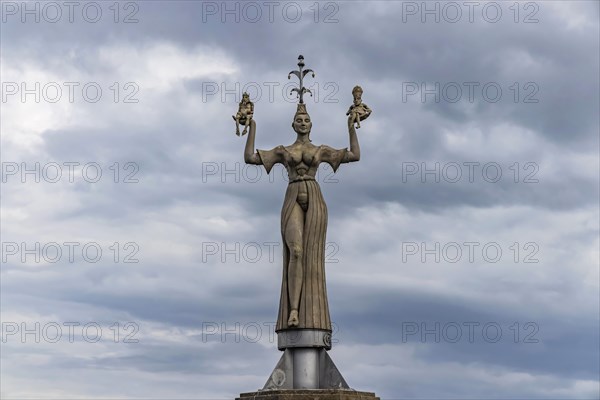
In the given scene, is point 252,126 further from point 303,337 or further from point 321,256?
point 303,337

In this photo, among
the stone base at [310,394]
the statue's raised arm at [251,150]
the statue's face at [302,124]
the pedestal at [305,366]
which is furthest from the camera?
the statue's face at [302,124]

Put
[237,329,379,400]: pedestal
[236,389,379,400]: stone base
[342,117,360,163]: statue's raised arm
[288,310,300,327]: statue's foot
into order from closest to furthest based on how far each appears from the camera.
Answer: [236,389,379,400]: stone base, [237,329,379,400]: pedestal, [288,310,300,327]: statue's foot, [342,117,360,163]: statue's raised arm

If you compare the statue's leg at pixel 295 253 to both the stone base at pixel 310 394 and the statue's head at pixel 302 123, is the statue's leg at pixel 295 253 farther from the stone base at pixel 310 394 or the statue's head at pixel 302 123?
the stone base at pixel 310 394

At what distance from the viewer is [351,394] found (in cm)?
2436

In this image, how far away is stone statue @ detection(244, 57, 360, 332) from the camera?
2550 cm

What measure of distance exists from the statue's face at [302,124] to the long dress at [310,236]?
599 mm

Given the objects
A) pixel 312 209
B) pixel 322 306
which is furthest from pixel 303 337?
pixel 312 209

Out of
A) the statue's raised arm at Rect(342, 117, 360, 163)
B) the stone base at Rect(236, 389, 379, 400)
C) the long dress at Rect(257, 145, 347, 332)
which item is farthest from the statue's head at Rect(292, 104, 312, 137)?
the stone base at Rect(236, 389, 379, 400)

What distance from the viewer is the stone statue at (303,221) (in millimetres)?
25500

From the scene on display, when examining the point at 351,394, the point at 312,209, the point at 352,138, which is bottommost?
the point at 351,394

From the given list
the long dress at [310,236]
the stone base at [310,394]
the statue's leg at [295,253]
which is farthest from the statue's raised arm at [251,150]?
the stone base at [310,394]

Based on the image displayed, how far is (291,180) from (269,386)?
511 centimetres

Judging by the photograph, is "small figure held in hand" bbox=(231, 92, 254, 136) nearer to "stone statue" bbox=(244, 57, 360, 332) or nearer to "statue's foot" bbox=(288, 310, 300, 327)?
"stone statue" bbox=(244, 57, 360, 332)

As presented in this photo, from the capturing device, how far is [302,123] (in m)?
26.5
